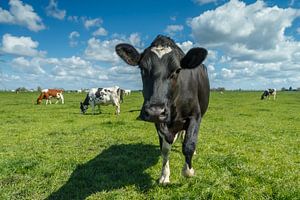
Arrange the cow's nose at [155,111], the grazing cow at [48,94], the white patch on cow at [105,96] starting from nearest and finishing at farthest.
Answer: the cow's nose at [155,111], the white patch on cow at [105,96], the grazing cow at [48,94]

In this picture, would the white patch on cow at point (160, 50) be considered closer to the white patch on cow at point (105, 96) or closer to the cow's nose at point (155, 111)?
the cow's nose at point (155, 111)

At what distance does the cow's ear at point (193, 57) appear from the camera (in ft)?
18.1

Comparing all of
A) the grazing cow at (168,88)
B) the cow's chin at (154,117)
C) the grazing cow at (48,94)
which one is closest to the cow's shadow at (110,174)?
the grazing cow at (168,88)

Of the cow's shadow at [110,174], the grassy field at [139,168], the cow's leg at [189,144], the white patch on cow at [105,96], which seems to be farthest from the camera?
the white patch on cow at [105,96]

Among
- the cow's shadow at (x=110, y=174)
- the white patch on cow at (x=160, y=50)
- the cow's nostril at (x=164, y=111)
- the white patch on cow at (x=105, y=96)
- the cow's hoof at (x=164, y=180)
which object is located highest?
the white patch on cow at (x=160, y=50)

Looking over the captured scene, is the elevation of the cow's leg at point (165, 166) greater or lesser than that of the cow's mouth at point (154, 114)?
lesser

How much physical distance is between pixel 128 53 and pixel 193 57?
1.22 metres

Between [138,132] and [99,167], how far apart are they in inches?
254

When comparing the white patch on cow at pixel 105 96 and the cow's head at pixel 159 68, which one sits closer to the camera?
the cow's head at pixel 159 68

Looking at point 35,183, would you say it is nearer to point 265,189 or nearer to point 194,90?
point 194,90

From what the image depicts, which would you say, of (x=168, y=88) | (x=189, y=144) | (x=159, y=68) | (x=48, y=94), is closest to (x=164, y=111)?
(x=168, y=88)

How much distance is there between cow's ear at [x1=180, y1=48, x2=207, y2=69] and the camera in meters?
5.51

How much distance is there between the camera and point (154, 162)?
8.95m

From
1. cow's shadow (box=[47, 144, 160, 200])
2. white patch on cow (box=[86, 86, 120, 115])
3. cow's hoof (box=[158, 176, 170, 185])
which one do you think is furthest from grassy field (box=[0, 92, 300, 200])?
Answer: white patch on cow (box=[86, 86, 120, 115])
